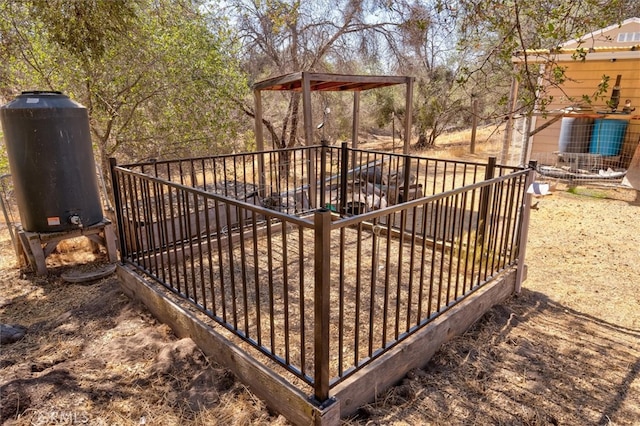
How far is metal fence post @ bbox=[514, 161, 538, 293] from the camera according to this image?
338 cm

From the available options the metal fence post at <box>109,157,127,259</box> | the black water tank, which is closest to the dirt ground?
the metal fence post at <box>109,157,127,259</box>

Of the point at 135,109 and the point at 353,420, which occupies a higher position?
the point at 135,109

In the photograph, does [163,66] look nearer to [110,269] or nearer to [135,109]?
[135,109]

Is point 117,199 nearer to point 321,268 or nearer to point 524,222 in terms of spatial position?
point 321,268

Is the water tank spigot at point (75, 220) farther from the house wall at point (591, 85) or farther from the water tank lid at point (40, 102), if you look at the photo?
the house wall at point (591, 85)

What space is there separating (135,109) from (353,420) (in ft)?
22.1

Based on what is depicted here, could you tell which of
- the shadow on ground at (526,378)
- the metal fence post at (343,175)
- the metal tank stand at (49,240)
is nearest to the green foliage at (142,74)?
the metal tank stand at (49,240)

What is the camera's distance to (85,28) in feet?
13.5

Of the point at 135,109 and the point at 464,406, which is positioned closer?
the point at 464,406

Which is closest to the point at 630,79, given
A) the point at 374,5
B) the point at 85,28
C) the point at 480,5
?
the point at 374,5

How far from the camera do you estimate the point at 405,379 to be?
246 centimetres

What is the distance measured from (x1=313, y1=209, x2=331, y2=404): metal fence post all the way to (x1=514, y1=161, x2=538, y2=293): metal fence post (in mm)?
2387

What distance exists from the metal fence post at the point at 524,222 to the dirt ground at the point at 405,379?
0.20 meters

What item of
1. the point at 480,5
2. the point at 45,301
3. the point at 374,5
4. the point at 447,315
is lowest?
the point at 45,301
